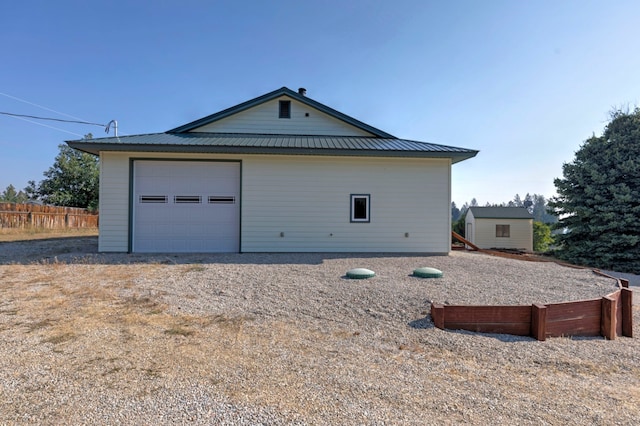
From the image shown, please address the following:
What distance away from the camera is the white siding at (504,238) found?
23375 mm

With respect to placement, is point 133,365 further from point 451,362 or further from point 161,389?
point 451,362

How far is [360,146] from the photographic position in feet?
33.1

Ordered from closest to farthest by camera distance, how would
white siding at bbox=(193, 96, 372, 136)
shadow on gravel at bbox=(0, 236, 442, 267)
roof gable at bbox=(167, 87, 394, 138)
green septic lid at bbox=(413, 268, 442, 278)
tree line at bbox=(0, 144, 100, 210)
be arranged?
green septic lid at bbox=(413, 268, 442, 278)
shadow on gravel at bbox=(0, 236, 442, 267)
roof gable at bbox=(167, 87, 394, 138)
white siding at bbox=(193, 96, 372, 136)
tree line at bbox=(0, 144, 100, 210)

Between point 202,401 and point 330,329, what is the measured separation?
1.95m

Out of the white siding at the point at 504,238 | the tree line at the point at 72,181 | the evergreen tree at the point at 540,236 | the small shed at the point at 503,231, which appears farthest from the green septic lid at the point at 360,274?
the tree line at the point at 72,181

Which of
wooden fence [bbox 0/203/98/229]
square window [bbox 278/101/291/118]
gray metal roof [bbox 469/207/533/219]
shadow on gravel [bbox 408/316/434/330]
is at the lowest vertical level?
shadow on gravel [bbox 408/316/434/330]

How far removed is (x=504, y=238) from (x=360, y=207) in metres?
18.0

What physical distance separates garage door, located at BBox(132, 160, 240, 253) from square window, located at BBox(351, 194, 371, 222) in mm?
3596

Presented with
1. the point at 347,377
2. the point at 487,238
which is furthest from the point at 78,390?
the point at 487,238

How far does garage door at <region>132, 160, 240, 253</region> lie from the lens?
9.78m

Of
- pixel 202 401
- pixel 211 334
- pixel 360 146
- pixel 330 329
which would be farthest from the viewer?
pixel 360 146

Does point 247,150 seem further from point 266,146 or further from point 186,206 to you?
A: point 186,206

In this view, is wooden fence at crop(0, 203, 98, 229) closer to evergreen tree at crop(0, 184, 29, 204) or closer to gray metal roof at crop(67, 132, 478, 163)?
gray metal roof at crop(67, 132, 478, 163)

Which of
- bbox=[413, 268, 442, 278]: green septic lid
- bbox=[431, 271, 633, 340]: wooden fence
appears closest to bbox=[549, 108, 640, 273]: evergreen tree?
bbox=[413, 268, 442, 278]: green septic lid
